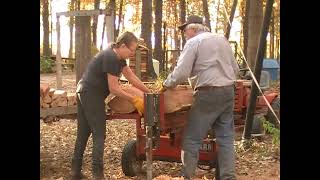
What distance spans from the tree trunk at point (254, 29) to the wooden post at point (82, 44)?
11.9 feet

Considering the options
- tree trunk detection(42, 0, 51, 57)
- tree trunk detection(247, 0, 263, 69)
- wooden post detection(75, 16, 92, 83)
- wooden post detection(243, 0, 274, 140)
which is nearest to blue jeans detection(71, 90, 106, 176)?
wooden post detection(243, 0, 274, 140)

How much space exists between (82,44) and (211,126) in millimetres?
6387

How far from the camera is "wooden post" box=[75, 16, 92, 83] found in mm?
10672

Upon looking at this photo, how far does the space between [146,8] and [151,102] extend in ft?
37.0

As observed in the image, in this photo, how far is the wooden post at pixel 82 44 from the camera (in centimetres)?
1067

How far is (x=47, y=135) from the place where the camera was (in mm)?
8359

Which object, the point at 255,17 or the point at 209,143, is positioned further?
the point at 255,17

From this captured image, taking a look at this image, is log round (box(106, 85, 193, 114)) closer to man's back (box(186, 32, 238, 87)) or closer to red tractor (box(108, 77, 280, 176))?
red tractor (box(108, 77, 280, 176))

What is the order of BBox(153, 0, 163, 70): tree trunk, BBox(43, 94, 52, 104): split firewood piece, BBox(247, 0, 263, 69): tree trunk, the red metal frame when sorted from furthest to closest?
BBox(153, 0, 163, 70): tree trunk
BBox(247, 0, 263, 69): tree trunk
BBox(43, 94, 52, 104): split firewood piece
the red metal frame

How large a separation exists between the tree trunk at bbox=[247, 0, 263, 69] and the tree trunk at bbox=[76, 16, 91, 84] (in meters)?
3.62
